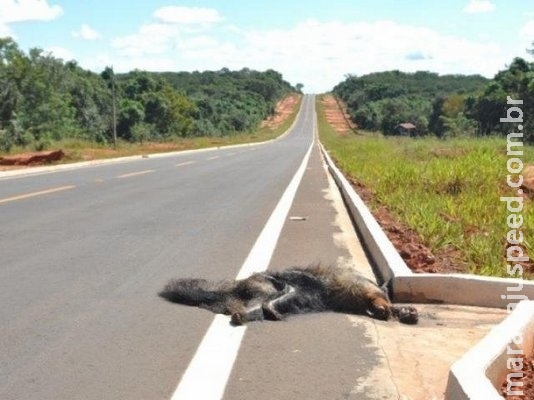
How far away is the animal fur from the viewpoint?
523 centimetres

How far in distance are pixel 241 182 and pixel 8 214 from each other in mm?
7710

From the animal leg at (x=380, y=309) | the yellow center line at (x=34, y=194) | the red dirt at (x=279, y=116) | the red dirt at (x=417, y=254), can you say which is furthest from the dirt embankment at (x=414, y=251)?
the red dirt at (x=279, y=116)

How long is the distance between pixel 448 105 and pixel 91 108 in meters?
55.3

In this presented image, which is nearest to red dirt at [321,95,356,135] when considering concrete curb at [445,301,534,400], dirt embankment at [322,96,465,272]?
dirt embankment at [322,96,465,272]

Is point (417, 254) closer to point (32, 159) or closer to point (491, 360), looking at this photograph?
point (491, 360)

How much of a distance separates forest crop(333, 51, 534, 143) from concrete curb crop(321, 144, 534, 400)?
3375 cm

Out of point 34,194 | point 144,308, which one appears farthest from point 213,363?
point 34,194

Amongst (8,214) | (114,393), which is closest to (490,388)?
(114,393)

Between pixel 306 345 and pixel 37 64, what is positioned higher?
pixel 37 64

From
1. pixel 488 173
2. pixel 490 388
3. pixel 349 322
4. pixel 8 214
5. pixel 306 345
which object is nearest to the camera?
pixel 490 388

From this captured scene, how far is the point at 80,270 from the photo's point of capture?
6680 millimetres

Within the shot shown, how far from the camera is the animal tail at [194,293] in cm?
558

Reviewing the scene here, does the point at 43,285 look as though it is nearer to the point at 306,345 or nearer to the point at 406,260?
the point at 306,345

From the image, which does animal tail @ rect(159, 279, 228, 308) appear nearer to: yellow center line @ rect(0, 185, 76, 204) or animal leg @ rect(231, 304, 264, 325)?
animal leg @ rect(231, 304, 264, 325)
